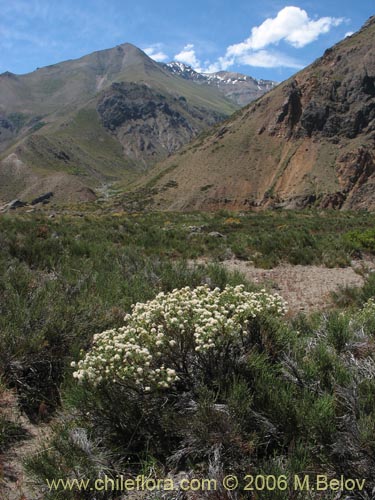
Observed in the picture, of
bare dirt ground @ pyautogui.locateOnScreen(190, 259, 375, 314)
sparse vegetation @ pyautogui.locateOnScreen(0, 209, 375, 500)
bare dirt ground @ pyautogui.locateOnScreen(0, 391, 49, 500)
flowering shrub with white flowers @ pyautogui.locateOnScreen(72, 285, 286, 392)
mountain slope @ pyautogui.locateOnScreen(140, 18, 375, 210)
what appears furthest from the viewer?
mountain slope @ pyautogui.locateOnScreen(140, 18, 375, 210)

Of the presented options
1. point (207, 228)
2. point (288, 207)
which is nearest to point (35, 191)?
point (288, 207)

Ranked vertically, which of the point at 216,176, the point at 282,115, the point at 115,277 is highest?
the point at 282,115

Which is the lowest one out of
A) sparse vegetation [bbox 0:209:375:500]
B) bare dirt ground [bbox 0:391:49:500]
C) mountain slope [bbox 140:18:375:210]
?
bare dirt ground [bbox 0:391:49:500]

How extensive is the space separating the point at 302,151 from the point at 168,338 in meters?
64.6

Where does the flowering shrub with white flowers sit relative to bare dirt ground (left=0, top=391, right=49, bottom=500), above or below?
above

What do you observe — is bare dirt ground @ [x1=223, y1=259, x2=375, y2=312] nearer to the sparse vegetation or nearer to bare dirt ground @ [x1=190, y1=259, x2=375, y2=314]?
bare dirt ground @ [x1=190, y1=259, x2=375, y2=314]

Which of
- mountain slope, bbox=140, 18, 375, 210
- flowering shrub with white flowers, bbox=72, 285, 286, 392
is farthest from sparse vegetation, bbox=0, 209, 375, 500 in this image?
mountain slope, bbox=140, 18, 375, 210

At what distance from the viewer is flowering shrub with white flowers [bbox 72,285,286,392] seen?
2992 mm

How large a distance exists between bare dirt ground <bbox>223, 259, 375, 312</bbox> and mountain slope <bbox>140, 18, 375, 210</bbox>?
4506 cm

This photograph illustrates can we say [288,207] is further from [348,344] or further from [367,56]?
[348,344]

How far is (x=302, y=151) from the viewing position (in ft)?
205

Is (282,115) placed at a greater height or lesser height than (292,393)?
greater

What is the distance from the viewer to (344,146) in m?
60.4

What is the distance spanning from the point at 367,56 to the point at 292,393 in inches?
3070
